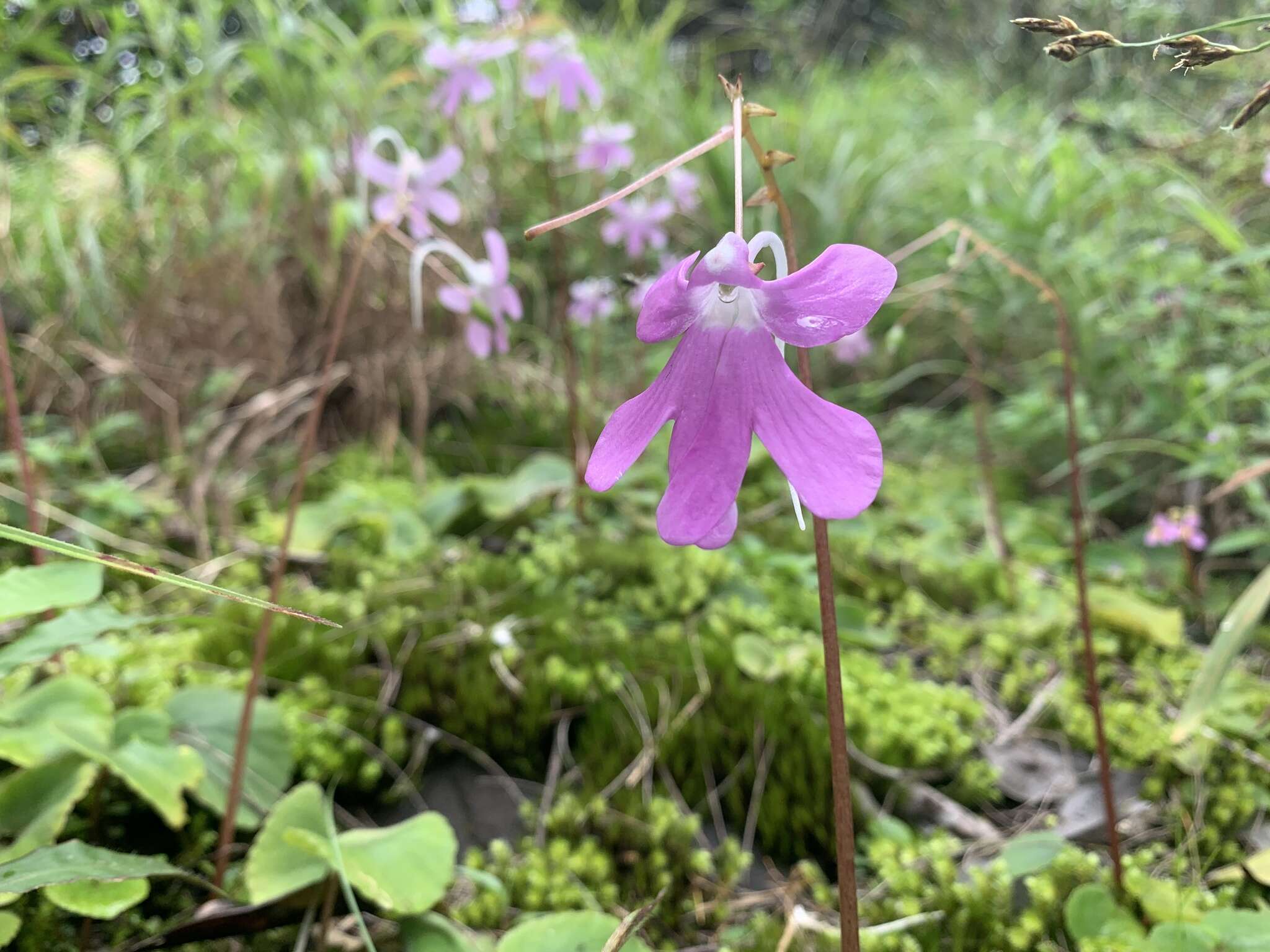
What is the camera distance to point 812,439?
597 mm

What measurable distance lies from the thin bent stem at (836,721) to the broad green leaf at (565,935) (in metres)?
0.28

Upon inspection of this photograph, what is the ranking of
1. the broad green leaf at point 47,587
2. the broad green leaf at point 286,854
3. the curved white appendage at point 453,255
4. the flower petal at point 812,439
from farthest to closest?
the curved white appendage at point 453,255, the broad green leaf at point 286,854, the broad green leaf at point 47,587, the flower petal at point 812,439

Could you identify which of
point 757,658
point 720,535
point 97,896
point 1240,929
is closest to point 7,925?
point 97,896

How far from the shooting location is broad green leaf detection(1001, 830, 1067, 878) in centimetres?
100

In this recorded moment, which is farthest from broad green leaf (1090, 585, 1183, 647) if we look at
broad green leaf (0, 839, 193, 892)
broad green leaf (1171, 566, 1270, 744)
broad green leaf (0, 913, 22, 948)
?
broad green leaf (0, 913, 22, 948)

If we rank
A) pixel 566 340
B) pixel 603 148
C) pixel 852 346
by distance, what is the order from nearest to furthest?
pixel 566 340
pixel 603 148
pixel 852 346

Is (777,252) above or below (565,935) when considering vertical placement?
above

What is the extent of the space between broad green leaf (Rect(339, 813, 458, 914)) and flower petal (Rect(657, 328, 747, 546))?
0.59m

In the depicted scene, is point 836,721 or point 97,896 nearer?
point 836,721

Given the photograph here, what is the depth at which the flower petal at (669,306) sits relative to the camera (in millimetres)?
598

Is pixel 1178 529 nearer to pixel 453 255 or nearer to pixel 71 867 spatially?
pixel 453 255

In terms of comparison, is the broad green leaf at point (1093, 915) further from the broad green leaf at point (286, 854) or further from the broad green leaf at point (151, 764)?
the broad green leaf at point (151, 764)

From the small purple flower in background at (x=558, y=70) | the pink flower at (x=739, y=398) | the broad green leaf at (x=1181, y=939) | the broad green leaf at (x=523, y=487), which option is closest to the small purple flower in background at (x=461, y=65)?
the small purple flower in background at (x=558, y=70)

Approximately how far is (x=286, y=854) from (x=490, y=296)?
1.07m
